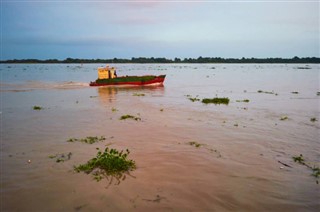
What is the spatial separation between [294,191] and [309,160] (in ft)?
8.83

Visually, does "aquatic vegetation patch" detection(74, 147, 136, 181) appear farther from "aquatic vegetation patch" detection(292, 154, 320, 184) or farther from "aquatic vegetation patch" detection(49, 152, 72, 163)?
"aquatic vegetation patch" detection(292, 154, 320, 184)

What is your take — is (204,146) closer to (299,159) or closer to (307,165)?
(299,159)

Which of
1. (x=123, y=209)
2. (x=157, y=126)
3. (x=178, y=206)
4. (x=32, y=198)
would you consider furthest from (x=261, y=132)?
(x=32, y=198)

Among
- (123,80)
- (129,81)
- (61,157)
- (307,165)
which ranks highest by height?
(123,80)

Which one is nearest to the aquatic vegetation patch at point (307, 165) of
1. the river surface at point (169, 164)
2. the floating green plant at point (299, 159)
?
the floating green plant at point (299, 159)

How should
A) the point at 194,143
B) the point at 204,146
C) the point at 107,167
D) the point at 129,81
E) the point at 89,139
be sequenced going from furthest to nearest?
the point at 129,81 → the point at 89,139 → the point at 194,143 → the point at 204,146 → the point at 107,167

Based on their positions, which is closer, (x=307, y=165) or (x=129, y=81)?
(x=307, y=165)

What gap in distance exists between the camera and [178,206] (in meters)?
5.80

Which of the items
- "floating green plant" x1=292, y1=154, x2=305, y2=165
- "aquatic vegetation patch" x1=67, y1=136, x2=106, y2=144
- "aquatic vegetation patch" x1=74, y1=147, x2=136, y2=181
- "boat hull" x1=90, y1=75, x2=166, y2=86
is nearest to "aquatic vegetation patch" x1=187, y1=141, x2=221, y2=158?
"floating green plant" x1=292, y1=154, x2=305, y2=165

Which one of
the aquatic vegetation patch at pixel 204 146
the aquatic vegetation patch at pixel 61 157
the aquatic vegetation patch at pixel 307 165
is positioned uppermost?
the aquatic vegetation patch at pixel 61 157

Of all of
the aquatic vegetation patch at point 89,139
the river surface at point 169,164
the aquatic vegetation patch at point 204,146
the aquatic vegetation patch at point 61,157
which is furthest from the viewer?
the aquatic vegetation patch at point 89,139

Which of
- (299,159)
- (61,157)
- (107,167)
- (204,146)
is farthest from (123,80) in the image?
(299,159)

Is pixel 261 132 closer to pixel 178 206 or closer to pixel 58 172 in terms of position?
pixel 178 206

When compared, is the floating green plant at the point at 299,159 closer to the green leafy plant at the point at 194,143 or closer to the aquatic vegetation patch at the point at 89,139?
the green leafy plant at the point at 194,143
